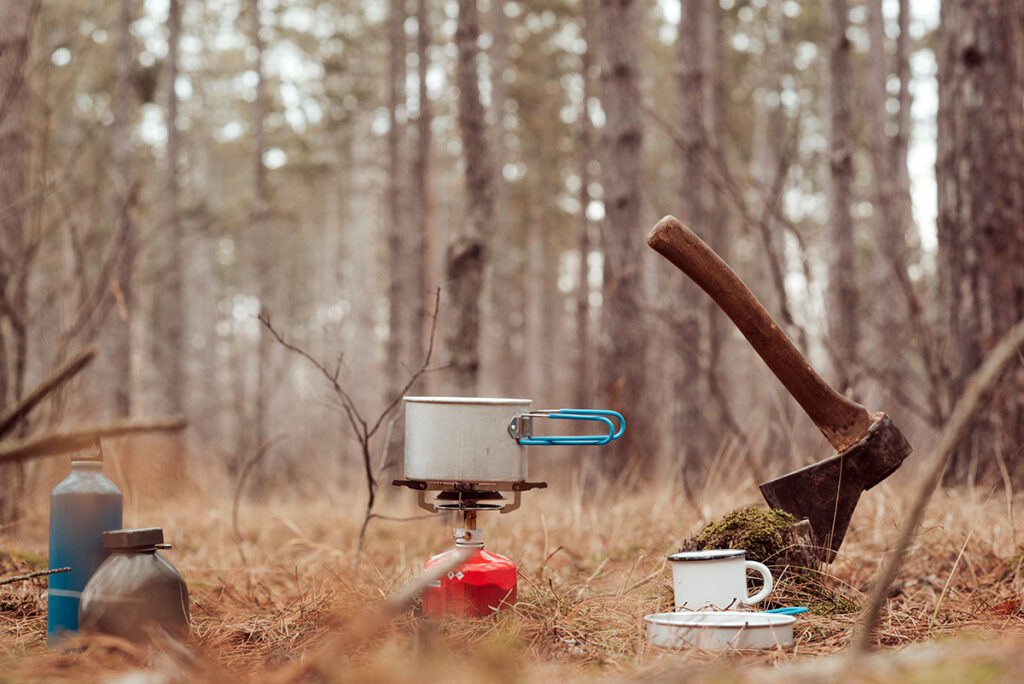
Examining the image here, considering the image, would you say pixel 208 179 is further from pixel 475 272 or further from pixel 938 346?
pixel 938 346

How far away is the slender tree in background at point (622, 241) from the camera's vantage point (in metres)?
7.32

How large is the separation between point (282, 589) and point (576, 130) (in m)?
18.8

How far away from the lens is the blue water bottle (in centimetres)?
230

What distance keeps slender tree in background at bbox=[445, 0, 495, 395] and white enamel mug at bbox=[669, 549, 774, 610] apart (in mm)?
3676

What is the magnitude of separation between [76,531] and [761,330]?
6.46ft

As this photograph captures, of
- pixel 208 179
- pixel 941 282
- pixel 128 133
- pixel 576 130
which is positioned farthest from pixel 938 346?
pixel 208 179

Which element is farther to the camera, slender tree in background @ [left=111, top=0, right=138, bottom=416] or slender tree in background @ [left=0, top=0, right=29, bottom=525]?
slender tree in background @ [left=111, top=0, right=138, bottom=416]

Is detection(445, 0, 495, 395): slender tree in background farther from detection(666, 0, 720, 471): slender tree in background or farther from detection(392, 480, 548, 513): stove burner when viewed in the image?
detection(392, 480, 548, 513): stove burner

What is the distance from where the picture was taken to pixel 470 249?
19.4 feet

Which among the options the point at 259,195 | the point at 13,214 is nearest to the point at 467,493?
the point at 13,214

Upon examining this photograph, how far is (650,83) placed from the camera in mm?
23406

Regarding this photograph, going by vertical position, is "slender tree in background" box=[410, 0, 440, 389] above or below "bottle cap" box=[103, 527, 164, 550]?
above

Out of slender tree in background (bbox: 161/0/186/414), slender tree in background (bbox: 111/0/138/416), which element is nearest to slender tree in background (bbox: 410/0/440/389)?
slender tree in background (bbox: 161/0/186/414)

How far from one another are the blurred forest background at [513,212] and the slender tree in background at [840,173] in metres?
0.05
